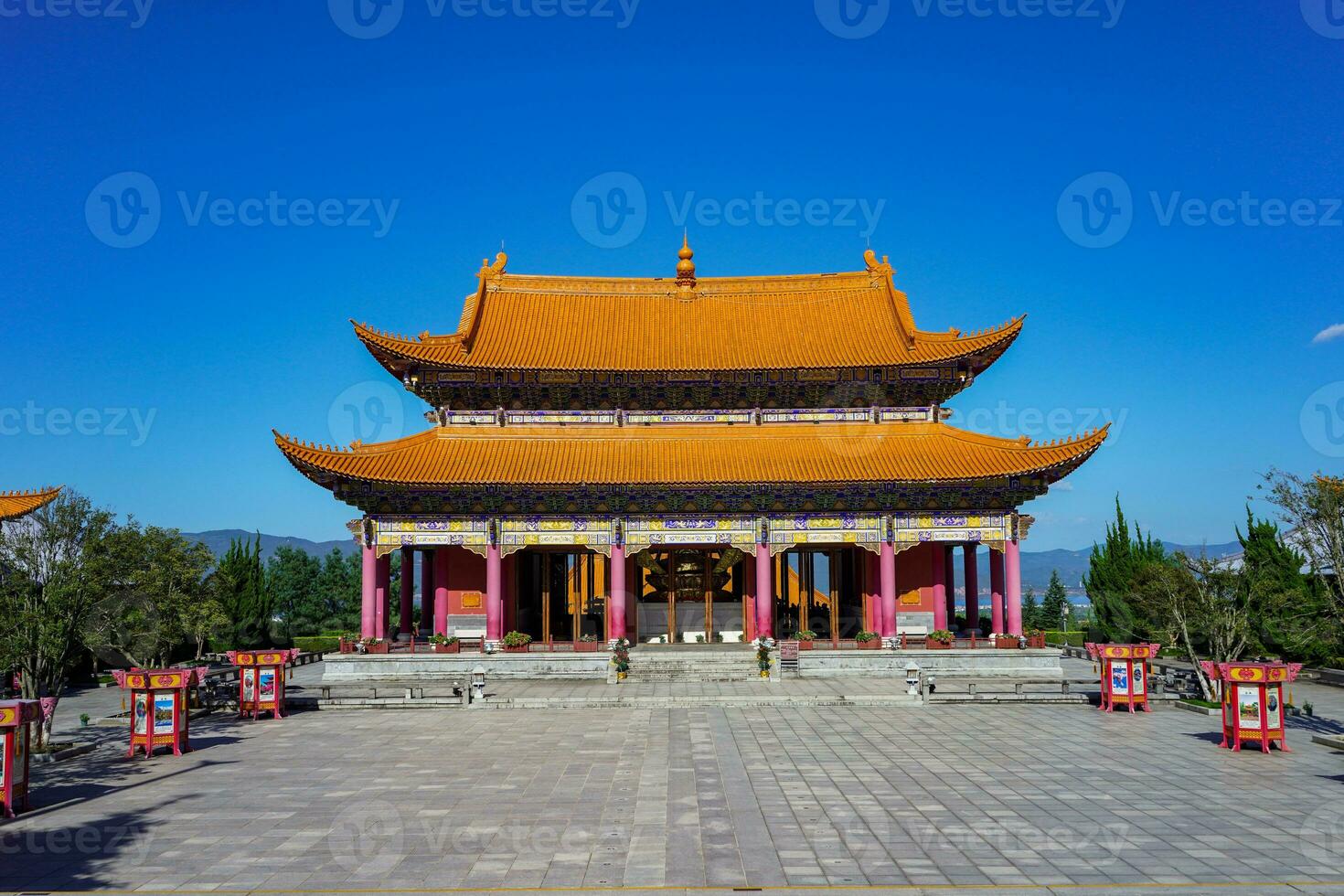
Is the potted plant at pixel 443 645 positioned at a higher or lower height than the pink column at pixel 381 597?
lower

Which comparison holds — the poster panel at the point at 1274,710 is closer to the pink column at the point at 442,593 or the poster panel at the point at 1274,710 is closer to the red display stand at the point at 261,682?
the red display stand at the point at 261,682

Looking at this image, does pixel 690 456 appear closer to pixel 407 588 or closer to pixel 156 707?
pixel 407 588

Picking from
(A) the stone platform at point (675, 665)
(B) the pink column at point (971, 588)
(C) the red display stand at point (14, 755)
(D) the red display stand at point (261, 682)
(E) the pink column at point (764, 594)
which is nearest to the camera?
(C) the red display stand at point (14, 755)

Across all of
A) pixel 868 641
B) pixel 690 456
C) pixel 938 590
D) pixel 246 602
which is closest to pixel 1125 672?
pixel 868 641

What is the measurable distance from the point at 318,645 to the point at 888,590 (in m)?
27.7

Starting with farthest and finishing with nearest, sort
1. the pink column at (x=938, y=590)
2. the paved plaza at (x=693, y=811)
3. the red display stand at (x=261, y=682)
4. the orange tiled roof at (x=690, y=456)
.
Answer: the pink column at (x=938, y=590)
the orange tiled roof at (x=690, y=456)
the red display stand at (x=261, y=682)
the paved plaza at (x=693, y=811)

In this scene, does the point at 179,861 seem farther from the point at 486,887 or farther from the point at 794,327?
the point at 794,327

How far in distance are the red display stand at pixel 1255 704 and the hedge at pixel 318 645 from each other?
35683 millimetres

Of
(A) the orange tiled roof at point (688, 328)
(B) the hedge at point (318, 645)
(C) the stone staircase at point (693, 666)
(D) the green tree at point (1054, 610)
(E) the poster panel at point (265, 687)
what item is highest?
(A) the orange tiled roof at point (688, 328)

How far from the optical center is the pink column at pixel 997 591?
104ft

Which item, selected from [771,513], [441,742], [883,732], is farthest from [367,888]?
[771,513]

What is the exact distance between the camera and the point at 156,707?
17906 mm

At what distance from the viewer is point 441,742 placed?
61.3 feet

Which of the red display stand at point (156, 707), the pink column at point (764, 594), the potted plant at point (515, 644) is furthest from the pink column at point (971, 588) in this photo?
the red display stand at point (156, 707)
